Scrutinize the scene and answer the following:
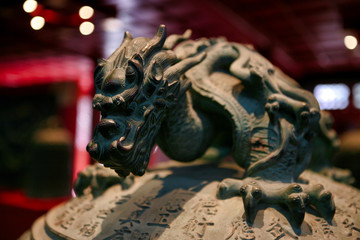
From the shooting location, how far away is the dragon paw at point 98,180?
1025mm

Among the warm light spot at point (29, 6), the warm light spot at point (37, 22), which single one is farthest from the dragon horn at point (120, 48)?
the warm light spot at point (37, 22)

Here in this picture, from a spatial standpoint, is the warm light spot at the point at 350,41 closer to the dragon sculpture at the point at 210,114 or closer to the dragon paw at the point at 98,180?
the dragon sculpture at the point at 210,114

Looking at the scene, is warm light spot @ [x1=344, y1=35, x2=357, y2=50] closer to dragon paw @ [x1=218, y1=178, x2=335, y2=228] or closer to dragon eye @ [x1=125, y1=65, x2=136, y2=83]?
dragon paw @ [x1=218, y1=178, x2=335, y2=228]

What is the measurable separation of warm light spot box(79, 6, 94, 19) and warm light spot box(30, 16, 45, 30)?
24 cm

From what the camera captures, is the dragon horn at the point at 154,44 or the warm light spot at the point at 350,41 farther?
the warm light spot at the point at 350,41

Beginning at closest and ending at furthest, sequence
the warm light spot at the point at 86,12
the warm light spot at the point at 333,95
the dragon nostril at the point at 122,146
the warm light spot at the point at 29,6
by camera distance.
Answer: the dragon nostril at the point at 122,146 < the warm light spot at the point at 29,6 < the warm light spot at the point at 86,12 < the warm light spot at the point at 333,95

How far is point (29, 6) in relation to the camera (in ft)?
5.67

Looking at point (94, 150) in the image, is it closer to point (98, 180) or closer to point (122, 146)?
point (122, 146)

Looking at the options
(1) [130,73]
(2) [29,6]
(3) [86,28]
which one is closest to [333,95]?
(3) [86,28]

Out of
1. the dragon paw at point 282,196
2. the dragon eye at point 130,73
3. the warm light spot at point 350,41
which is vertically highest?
the warm light spot at point 350,41

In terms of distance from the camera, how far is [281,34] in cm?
267

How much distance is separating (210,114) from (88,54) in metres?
2.28

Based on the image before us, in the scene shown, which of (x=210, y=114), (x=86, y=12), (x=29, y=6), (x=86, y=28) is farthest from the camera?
(x=86, y=28)

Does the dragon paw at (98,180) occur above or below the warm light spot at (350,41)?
below
